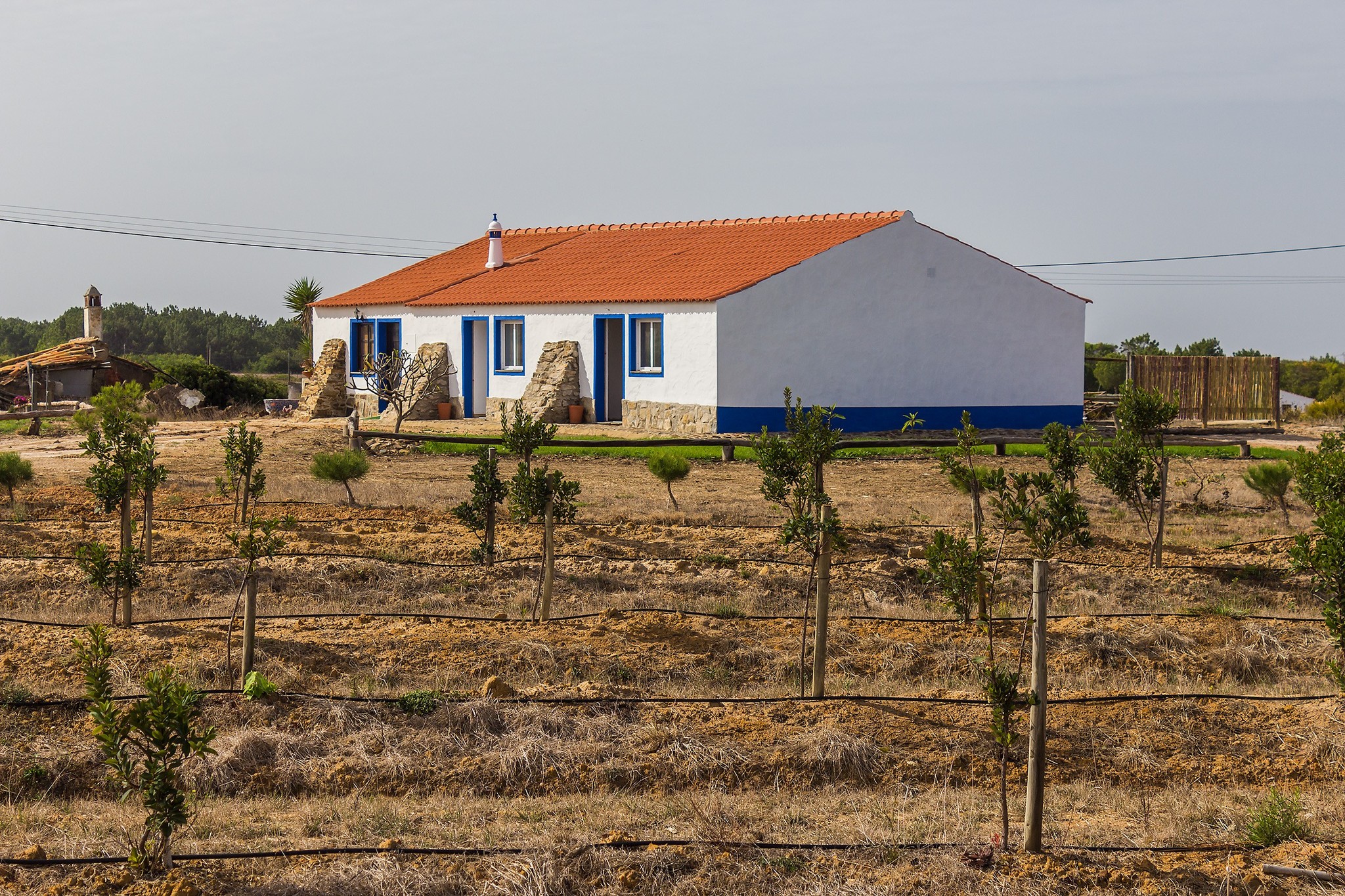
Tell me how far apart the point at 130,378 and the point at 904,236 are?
21.8 metres

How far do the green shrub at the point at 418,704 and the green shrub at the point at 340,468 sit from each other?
7.97 m

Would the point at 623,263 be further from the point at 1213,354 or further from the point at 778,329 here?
the point at 1213,354

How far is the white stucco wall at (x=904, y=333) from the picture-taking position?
89.0 feet

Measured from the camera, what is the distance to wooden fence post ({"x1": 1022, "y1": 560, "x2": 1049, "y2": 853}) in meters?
6.71

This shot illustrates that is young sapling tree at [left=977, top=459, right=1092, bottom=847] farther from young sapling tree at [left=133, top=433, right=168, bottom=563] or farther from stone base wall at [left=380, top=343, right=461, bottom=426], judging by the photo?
stone base wall at [left=380, top=343, right=461, bottom=426]

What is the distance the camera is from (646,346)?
28.7 metres

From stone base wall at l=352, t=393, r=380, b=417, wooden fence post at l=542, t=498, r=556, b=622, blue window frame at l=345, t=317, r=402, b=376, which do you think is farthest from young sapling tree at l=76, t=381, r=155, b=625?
stone base wall at l=352, t=393, r=380, b=417

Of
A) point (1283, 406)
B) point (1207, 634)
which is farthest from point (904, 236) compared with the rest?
point (1207, 634)

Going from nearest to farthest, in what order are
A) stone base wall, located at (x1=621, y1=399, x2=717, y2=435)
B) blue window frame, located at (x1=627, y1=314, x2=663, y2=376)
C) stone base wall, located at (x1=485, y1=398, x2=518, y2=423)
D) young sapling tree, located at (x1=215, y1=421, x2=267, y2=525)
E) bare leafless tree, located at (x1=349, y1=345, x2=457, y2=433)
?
young sapling tree, located at (x1=215, y1=421, x2=267, y2=525), stone base wall, located at (x1=621, y1=399, x2=717, y2=435), blue window frame, located at (x1=627, y1=314, x2=663, y2=376), bare leafless tree, located at (x1=349, y1=345, x2=457, y2=433), stone base wall, located at (x1=485, y1=398, x2=518, y2=423)

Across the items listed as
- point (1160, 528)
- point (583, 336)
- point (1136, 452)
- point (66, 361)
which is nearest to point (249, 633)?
point (1160, 528)

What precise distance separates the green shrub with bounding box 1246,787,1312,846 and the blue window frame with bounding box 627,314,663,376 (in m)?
21.6

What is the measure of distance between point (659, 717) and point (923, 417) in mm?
20976

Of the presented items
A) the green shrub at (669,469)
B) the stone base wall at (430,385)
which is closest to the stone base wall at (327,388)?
the stone base wall at (430,385)

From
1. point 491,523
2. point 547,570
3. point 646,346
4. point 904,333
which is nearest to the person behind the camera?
point 547,570
